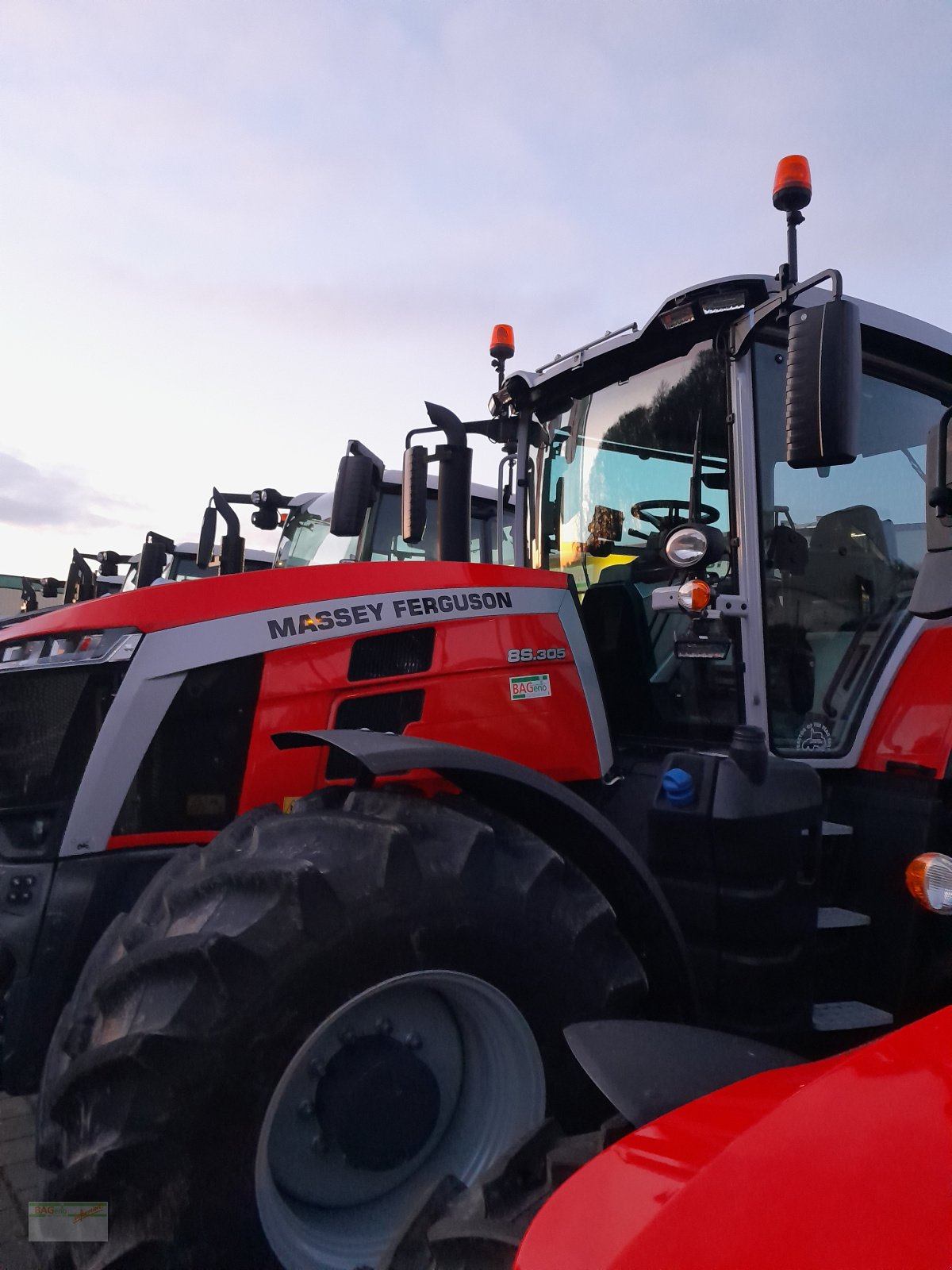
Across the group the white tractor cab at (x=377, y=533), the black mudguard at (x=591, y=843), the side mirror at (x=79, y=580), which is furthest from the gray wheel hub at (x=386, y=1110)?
the side mirror at (x=79, y=580)

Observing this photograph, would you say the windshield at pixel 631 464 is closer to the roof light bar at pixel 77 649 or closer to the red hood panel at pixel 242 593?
the red hood panel at pixel 242 593

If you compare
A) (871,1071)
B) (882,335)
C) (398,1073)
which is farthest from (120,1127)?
(882,335)

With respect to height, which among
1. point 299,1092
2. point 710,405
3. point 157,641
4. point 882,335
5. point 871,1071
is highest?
point 882,335

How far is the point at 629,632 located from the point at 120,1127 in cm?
202

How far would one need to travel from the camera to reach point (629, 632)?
2.92 meters

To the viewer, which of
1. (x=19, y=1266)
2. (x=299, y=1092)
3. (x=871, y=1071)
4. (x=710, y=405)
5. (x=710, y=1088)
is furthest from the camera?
(x=710, y=405)

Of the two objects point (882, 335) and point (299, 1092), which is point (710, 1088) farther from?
point (882, 335)

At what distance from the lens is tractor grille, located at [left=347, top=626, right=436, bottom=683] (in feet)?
7.60

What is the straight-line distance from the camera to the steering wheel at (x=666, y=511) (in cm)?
270

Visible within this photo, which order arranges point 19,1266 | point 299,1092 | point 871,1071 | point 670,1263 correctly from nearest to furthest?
point 670,1263 < point 871,1071 < point 299,1092 < point 19,1266

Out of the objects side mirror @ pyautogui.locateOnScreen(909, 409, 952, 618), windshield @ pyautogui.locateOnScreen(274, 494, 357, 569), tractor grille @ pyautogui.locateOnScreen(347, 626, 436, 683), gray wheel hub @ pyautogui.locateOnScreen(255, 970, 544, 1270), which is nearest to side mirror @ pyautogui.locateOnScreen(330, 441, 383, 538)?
tractor grille @ pyautogui.locateOnScreen(347, 626, 436, 683)

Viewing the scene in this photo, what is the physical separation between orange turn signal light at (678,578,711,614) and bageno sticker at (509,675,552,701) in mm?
452

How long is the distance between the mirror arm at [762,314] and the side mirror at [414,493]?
109 cm
